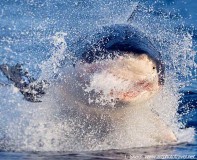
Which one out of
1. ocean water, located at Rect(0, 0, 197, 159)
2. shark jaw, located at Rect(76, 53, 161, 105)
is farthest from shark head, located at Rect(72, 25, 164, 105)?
ocean water, located at Rect(0, 0, 197, 159)

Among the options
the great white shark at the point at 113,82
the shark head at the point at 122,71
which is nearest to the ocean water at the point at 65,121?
the great white shark at the point at 113,82

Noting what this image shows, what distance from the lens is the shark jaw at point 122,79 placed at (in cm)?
531

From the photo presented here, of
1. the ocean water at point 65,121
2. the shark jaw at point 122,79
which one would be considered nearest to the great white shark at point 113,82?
the shark jaw at point 122,79

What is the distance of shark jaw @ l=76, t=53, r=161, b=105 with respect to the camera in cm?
531

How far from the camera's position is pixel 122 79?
17.4 ft

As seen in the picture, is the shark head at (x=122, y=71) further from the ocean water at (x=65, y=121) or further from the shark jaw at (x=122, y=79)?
the ocean water at (x=65, y=121)

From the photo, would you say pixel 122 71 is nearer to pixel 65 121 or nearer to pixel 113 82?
pixel 113 82

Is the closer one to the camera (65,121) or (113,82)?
(113,82)

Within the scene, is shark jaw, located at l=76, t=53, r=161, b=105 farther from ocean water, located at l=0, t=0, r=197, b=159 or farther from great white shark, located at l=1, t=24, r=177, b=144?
ocean water, located at l=0, t=0, r=197, b=159

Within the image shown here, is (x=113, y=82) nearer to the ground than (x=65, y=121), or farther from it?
farther from it

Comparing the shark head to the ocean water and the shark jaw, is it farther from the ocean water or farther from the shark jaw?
the ocean water

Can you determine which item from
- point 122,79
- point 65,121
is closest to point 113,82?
point 122,79

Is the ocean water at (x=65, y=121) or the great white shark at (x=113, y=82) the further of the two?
the ocean water at (x=65, y=121)

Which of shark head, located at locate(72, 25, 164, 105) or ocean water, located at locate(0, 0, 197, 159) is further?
ocean water, located at locate(0, 0, 197, 159)
